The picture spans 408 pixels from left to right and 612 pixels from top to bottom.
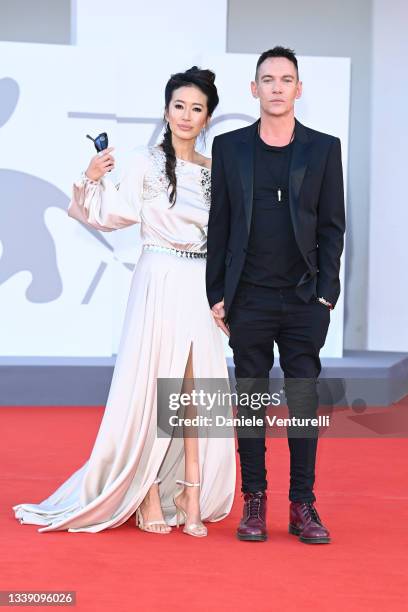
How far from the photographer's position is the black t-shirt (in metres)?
3.05

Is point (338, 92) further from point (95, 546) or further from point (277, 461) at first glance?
point (95, 546)

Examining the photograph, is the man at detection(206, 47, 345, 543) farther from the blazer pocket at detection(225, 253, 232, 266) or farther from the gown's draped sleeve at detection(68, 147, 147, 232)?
the gown's draped sleeve at detection(68, 147, 147, 232)

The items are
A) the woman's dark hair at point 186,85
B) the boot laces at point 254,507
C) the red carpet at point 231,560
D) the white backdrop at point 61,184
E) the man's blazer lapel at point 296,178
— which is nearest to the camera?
the red carpet at point 231,560

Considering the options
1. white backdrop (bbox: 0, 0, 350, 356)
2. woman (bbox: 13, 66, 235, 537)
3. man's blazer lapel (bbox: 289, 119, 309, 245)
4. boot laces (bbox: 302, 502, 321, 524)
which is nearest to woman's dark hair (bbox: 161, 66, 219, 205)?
woman (bbox: 13, 66, 235, 537)

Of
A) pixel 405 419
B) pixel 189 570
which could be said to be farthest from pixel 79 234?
pixel 189 570

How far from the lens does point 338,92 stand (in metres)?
6.63

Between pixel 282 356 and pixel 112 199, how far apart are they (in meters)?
0.72

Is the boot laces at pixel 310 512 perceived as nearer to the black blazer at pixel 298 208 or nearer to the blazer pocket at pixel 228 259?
the black blazer at pixel 298 208

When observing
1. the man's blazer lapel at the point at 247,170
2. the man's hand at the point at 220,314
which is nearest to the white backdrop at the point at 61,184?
the man's hand at the point at 220,314

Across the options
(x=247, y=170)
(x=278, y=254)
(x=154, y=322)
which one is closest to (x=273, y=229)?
(x=278, y=254)

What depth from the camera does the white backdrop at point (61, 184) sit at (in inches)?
255

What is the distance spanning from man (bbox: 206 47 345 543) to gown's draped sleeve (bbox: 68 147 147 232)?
28 centimetres

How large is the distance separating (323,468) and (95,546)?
1.58 metres

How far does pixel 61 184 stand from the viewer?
652cm
